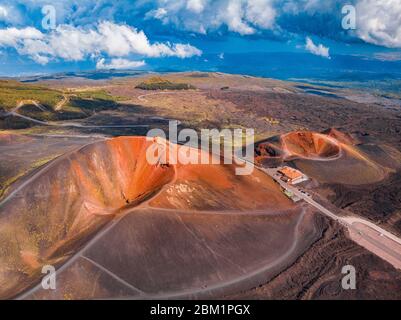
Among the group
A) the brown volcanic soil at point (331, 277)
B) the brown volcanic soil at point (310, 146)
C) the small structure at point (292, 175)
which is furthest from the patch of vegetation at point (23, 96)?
the brown volcanic soil at point (331, 277)

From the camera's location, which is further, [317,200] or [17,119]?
[17,119]

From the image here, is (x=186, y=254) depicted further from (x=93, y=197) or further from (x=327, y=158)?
(x=327, y=158)

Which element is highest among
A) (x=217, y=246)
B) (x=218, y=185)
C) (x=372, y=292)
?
(x=218, y=185)

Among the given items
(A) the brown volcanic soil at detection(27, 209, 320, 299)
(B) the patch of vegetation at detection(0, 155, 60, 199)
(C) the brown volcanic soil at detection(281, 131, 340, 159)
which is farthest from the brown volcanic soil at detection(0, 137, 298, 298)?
(C) the brown volcanic soil at detection(281, 131, 340, 159)

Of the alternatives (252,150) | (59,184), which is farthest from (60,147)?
(252,150)

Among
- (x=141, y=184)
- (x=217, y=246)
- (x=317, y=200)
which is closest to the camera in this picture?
(x=217, y=246)
